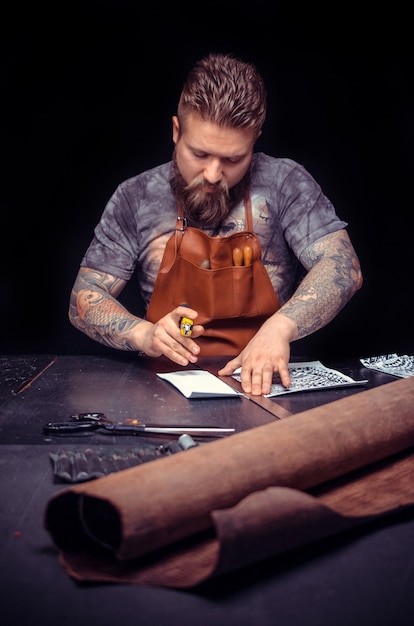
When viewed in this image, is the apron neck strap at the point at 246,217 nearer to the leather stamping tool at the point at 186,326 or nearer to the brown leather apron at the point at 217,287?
the brown leather apron at the point at 217,287

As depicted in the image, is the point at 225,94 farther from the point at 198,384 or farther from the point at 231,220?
the point at 198,384

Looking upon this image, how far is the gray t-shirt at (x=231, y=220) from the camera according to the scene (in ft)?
9.50

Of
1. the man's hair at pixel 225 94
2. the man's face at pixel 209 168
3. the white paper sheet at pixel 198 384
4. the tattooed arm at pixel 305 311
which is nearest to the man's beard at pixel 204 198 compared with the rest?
the man's face at pixel 209 168

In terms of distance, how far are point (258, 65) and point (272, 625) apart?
10.3 ft

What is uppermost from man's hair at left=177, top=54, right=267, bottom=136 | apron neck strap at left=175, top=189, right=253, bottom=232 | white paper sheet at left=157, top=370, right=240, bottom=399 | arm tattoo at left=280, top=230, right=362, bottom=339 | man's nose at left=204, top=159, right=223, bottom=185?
man's hair at left=177, top=54, right=267, bottom=136

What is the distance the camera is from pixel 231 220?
2.92 meters

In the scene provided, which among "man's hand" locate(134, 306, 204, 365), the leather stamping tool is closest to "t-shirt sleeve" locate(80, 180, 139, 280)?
"man's hand" locate(134, 306, 204, 365)

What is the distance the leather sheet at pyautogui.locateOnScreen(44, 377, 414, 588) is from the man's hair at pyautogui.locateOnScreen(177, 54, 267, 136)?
1.54 metres

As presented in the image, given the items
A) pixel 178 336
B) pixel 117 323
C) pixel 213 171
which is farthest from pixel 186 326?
pixel 213 171

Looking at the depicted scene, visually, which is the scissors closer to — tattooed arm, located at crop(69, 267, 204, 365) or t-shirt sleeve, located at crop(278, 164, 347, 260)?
tattooed arm, located at crop(69, 267, 204, 365)

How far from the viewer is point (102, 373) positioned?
2318 mm

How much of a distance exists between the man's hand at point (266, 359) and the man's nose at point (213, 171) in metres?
0.66

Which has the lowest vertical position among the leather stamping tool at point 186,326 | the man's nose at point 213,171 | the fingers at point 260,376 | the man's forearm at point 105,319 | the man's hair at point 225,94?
the man's forearm at point 105,319

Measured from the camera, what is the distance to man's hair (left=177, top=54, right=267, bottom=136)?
8.55 ft
